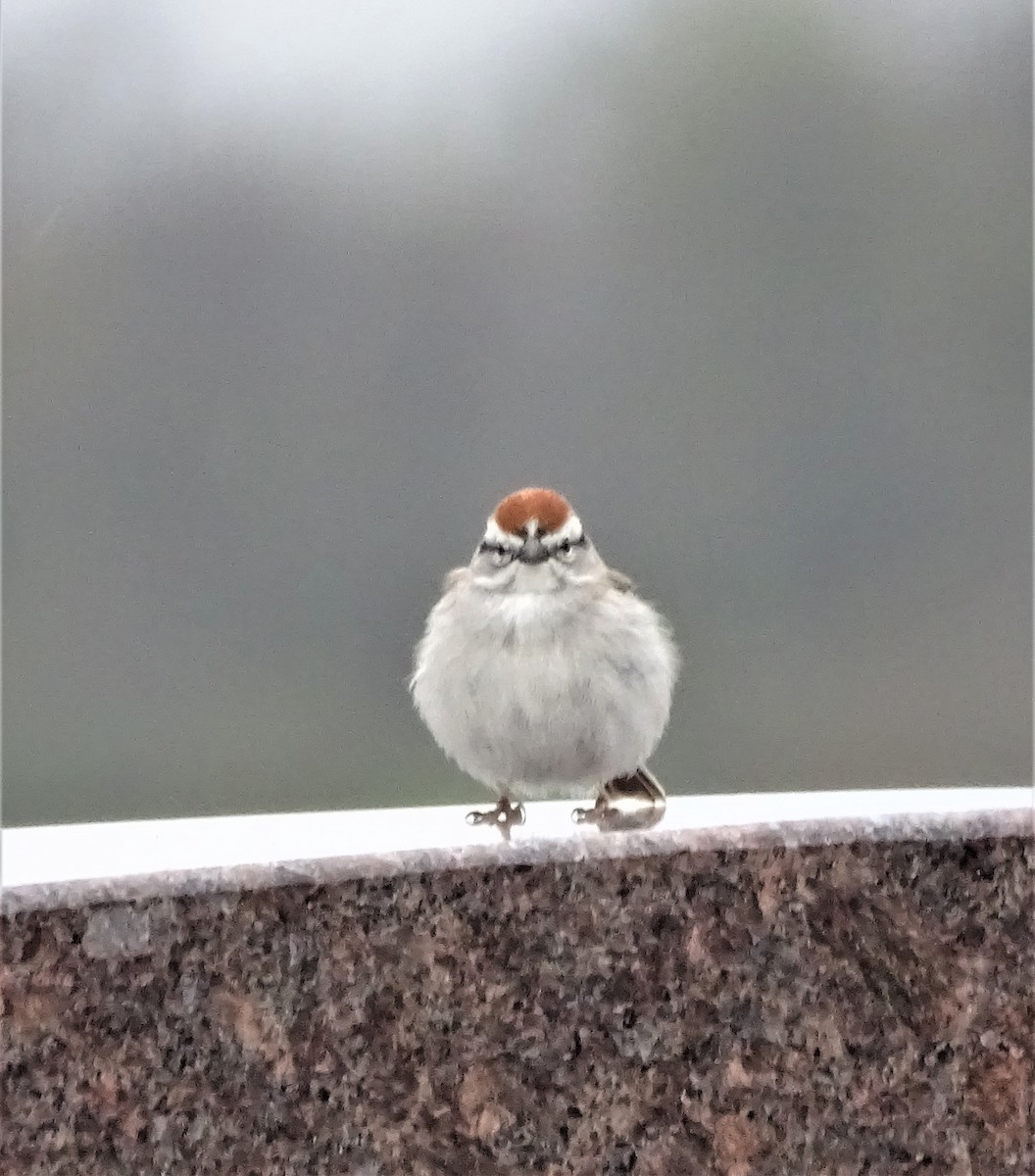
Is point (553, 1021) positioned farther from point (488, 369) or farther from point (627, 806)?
point (488, 369)

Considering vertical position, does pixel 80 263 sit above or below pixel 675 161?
below

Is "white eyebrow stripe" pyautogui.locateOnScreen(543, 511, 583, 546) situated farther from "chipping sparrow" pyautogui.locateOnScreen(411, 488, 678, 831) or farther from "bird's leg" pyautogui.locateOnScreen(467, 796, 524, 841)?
"bird's leg" pyautogui.locateOnScreen(467, 796, 524, 841)

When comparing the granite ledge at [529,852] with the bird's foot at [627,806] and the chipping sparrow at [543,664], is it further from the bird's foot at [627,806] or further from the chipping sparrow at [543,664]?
the chipping sparrow at [543,664]

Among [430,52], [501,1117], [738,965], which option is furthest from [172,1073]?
[430,52]

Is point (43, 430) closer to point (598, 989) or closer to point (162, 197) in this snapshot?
point (162, 197)

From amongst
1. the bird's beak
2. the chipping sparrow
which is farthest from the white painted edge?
the bird's beak

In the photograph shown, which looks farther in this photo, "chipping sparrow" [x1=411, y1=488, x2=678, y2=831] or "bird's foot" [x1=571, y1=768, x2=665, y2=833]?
"chipping sparrow" [x1=411, y1=488, x2=678, y2=831]
